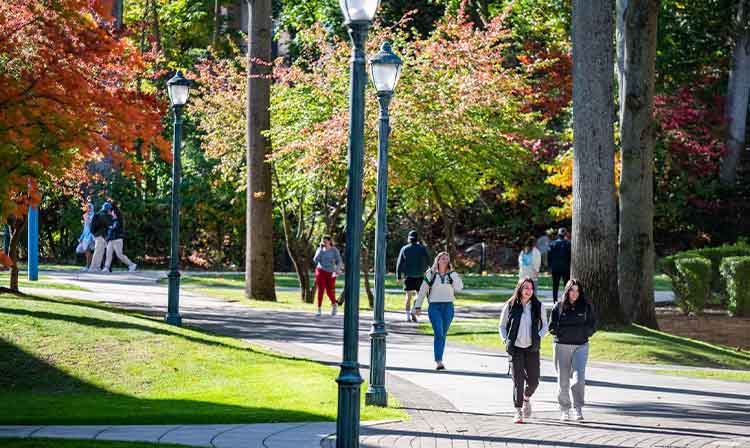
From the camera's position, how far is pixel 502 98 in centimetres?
2978

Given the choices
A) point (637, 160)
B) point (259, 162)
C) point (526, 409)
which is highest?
point (259, 162)

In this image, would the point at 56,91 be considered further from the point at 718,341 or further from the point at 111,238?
the point at 111,238

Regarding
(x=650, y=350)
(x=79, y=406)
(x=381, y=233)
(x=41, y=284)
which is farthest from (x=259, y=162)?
(x=79, y=406)

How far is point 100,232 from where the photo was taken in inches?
1357

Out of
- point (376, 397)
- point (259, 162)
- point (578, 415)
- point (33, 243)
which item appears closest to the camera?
point (578, 415)

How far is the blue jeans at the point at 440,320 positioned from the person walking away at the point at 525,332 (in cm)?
369

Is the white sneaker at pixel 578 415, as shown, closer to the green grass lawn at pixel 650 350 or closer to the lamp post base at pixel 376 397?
the lamp post base at pixel 376 397

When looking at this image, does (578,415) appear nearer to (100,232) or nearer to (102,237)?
(100,232)

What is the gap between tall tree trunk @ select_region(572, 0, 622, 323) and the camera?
22.5 metres

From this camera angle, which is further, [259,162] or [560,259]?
[259,162]

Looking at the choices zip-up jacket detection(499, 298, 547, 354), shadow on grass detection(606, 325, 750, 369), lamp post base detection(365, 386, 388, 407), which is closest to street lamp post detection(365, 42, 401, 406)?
lamp post base detection(365, 386, 388, 407)

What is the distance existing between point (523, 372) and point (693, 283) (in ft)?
57.7

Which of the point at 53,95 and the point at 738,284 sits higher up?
the point at 53,95

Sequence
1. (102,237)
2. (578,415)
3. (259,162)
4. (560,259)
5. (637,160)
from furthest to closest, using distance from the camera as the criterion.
→ (102,237) < (259,162) < (560,259) < (637,160) < (578,415)
